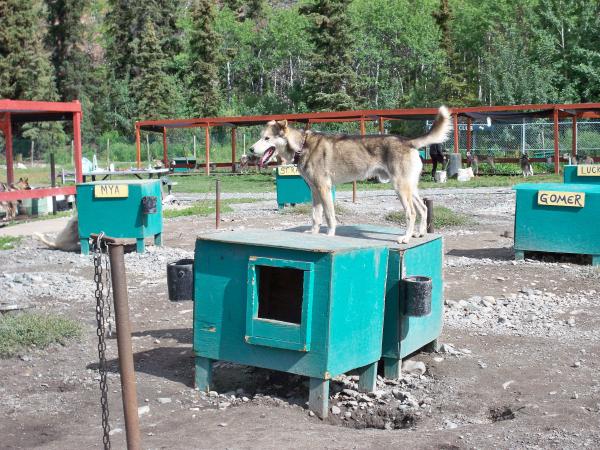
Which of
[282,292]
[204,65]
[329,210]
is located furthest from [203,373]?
[204,65]

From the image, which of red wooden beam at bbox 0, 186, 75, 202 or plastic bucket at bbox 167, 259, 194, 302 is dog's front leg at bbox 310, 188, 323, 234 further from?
red wooden beam at bbox 0, 186, 75, 202

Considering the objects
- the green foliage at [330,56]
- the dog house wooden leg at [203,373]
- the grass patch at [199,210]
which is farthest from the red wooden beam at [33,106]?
the green foliage at [330,56]

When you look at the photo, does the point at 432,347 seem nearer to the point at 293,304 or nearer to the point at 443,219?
the point at 293,304

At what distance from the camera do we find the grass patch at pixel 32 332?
24.6 ft

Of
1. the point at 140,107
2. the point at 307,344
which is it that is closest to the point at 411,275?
the point at 307,344

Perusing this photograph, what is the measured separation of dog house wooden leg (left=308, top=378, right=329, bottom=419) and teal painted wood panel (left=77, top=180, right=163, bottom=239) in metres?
7.41

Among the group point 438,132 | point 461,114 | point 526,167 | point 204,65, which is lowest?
point 526,167

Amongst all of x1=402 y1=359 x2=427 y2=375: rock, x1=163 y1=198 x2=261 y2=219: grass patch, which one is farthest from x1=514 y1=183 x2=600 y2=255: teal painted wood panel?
x1=163 y1=198 x2=261 y2=219: grass patch

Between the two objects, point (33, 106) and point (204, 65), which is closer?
point (33, 106)

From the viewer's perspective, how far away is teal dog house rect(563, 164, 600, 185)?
1567 cm

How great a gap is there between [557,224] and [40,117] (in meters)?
16.1

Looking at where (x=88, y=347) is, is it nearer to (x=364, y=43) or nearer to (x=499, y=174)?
(x=499, y=174)

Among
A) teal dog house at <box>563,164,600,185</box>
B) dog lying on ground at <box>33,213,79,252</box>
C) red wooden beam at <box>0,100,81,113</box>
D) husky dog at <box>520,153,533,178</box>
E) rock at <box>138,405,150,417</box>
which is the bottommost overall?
rock at <box>138,405,150,417</box>

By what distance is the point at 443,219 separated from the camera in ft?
53.8
